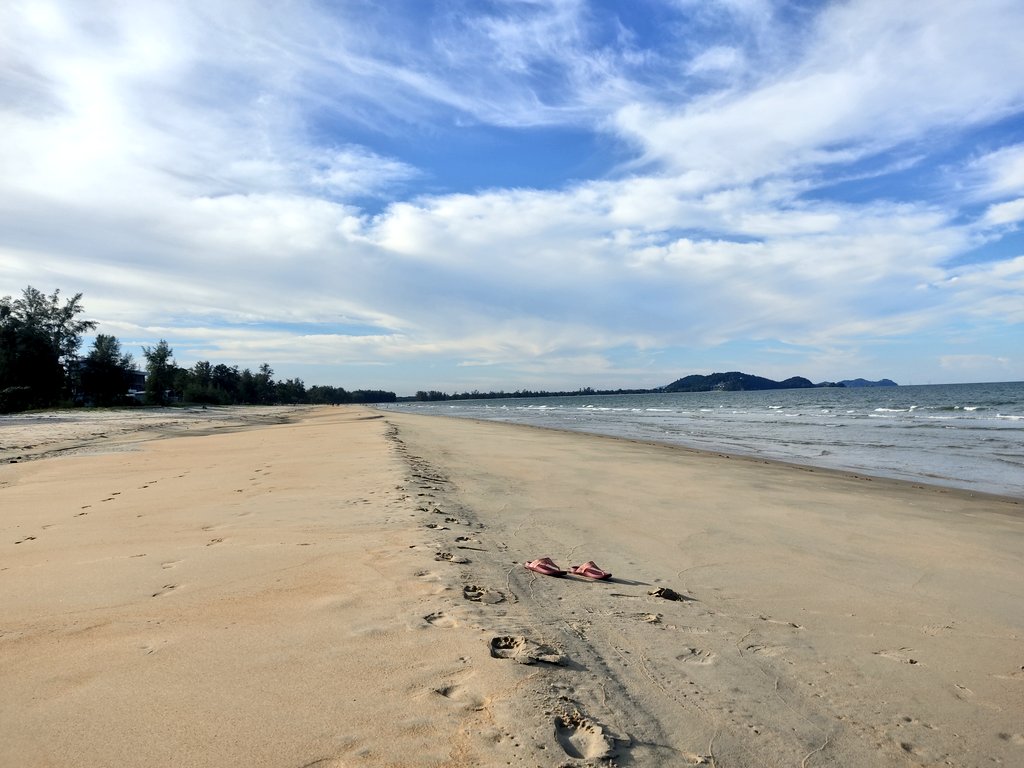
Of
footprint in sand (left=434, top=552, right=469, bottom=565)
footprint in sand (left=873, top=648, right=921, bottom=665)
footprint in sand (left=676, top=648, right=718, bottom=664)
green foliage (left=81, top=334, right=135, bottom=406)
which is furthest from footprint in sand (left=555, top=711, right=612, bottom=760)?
green foliage (left=81, top=334, right=135, bottom=406)

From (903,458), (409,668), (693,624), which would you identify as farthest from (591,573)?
(903,458)

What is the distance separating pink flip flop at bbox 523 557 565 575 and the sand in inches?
7.0

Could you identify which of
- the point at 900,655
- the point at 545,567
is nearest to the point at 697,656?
the point at 900,655

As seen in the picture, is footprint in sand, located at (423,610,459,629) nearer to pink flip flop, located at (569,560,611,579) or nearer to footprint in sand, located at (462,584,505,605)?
footprint in sand, located at (462,584,505,605)

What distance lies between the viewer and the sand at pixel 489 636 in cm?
243

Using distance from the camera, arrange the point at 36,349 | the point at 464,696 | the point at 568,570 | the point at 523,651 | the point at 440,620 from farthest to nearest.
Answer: the point at 36,349, the point at 568,570, the point at 440,620, the point at 523,651, the point at 464,696

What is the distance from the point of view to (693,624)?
12.7ft

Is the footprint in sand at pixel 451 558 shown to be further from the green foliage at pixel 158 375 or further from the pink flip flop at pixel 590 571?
the green foliage at pixel 158 375

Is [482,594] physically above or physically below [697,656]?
above

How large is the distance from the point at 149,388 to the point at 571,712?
2844 inches

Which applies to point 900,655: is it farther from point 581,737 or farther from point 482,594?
point 482,594

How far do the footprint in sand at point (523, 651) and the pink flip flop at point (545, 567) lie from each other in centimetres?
142

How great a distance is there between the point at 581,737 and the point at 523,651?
75cm

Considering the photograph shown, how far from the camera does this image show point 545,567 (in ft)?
15.7
